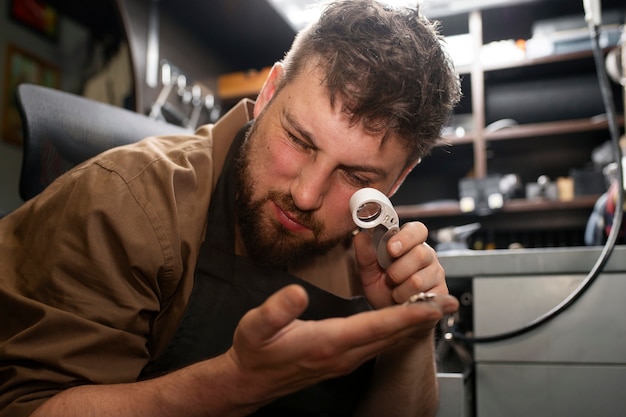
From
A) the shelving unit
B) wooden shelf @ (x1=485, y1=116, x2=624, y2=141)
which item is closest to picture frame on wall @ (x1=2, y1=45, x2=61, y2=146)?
the shelving unit

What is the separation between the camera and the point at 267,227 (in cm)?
84

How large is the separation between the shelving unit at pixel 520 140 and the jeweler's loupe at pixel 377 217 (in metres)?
1.67

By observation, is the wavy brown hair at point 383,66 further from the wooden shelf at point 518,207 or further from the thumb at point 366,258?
the wooden shelf at point 518,207

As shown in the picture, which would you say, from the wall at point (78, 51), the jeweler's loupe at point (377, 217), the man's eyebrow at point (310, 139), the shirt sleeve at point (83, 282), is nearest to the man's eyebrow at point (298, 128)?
the man's eyebrow at point (310, 139)

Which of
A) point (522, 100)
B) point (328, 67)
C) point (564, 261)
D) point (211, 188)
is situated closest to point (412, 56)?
point (328, 67)

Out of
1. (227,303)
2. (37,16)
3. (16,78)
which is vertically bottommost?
(227,303)

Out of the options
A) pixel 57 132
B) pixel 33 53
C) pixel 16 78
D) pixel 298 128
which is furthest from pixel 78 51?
pixel 298 128

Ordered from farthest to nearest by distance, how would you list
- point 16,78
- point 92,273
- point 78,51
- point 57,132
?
point 78,51
point 16,78
point 57,132
point 92,273

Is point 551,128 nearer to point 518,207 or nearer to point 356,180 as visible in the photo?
point 518,207

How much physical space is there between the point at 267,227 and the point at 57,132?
0.41 metres

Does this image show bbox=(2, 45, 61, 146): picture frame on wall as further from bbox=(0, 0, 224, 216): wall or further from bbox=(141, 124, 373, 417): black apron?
bbox=(141, 124, 373, 417): black apron

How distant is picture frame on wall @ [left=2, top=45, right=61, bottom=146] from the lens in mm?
1874

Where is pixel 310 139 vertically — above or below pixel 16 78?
below

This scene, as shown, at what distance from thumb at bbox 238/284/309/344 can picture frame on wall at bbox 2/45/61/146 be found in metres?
1.69
